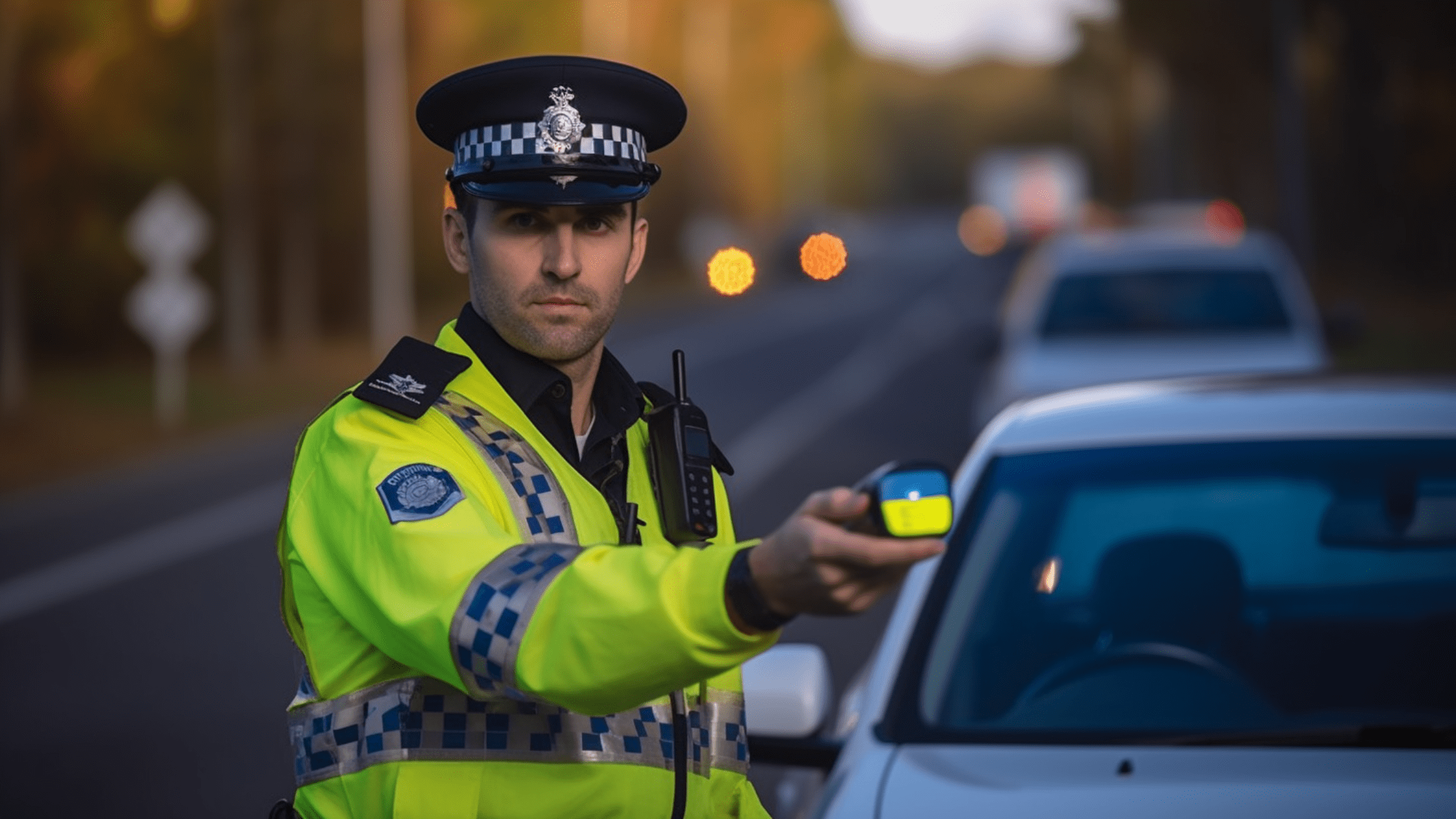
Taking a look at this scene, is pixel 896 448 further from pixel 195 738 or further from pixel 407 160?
pixel 407 160

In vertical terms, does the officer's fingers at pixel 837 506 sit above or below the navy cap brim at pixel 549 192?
below

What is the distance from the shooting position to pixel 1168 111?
5916 centimetres

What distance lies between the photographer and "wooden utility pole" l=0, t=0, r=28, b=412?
24.5 metres

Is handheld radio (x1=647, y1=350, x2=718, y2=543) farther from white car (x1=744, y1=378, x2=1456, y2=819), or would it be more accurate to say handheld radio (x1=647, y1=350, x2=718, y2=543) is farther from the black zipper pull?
white car (x1=744, y1=378, x2=1456, y2=819)

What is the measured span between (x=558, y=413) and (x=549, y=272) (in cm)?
18

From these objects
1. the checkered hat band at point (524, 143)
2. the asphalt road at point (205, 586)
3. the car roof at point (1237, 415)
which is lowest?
the asphalt road at point (205, 586)

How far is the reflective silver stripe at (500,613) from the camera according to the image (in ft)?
7.14

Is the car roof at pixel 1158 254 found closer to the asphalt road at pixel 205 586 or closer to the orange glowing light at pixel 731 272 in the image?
the asphalt road at pixel 205 586

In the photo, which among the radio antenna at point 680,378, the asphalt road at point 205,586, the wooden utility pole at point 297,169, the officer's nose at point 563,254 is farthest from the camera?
the wooden utility pole at point 297,169

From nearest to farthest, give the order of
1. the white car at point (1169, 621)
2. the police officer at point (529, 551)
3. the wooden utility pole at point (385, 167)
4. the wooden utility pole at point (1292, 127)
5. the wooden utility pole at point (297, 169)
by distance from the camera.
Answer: the police officer at point (529, 551) < the white car at point (1169, 621) < the wooden utility pole at point (1292, 127) < the wooden utility pole at point (385, 167) < the wooden utility pole at point (297, 169)

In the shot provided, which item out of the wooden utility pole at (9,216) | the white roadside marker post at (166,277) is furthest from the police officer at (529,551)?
the wooden utility pole at (9,216)

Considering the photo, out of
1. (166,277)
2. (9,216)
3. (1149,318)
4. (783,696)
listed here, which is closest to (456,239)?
(783,696)

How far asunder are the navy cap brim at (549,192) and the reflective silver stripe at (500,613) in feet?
1.58

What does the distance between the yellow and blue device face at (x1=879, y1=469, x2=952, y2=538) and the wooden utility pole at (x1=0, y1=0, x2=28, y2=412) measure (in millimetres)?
23600
